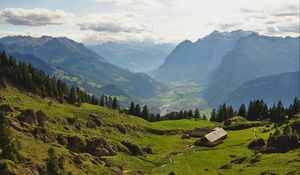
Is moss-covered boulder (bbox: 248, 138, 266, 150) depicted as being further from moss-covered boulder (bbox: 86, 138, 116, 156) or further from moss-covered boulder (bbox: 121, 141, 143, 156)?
moss-covered boulder (bbox: 86, 138, 116, 156)

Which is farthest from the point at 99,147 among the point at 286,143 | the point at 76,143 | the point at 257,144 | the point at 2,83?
the point at 2,83

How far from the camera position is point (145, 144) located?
154 m

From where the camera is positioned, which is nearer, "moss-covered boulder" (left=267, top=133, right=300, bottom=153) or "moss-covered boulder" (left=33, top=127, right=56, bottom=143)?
"moss-covered boulder" (left=33, top=127, right=56, bottom=143)

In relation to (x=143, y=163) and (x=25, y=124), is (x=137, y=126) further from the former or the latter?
(x=25, y=124)

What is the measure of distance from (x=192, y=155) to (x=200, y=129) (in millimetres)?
47919

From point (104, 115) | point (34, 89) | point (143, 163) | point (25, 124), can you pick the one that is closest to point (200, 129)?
point (104, 115)

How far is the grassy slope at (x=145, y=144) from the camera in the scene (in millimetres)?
105250

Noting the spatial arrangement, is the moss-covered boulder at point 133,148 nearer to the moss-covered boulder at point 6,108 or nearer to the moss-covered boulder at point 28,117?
the moss-covered boulder at point 28,117

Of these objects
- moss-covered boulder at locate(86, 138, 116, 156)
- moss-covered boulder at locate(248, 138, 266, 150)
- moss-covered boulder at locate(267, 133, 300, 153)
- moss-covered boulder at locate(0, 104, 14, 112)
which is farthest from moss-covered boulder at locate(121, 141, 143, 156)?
moss-covered boulder at locate(267, 133, 300, 153)

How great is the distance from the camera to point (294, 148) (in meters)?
122

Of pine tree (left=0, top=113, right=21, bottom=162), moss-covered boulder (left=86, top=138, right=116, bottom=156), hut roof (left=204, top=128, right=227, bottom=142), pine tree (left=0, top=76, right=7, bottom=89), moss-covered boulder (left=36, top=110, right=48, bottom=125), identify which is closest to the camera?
pine tree (left=0, top=113, right=21, bottom=162)

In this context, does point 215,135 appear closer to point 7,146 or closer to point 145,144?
point 145,144

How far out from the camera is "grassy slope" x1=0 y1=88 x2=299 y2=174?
105250 millimetres

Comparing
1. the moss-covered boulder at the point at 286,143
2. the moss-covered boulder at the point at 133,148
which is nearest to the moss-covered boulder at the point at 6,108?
the moss-covered boulder at the point at 133,148
